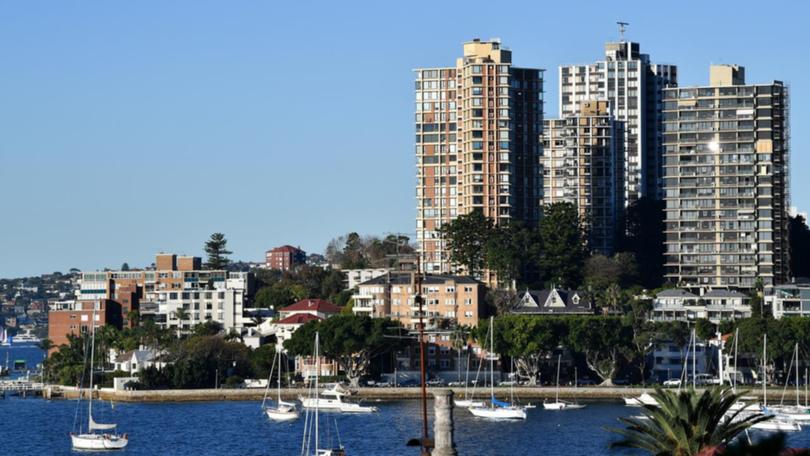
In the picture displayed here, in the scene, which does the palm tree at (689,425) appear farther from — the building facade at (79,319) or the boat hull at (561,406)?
the building facade at (79,319)

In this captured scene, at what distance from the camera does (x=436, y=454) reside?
129 feet

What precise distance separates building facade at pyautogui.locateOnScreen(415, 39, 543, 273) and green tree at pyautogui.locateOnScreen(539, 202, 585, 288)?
8.84 m

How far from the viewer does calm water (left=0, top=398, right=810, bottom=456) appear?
4304 inches

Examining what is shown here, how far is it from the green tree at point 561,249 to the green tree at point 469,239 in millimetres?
5981

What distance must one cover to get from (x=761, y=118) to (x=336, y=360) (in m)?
52.7

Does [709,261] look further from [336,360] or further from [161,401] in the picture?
[161,401]

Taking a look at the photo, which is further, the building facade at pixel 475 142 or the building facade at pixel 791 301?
the building facade at pixel 475 142

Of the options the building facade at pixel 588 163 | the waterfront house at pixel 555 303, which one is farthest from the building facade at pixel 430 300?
the building facade at pixel 588 163

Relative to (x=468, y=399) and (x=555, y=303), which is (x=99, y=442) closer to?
(x=468, y=399)

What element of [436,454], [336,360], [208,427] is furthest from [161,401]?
[436,454]

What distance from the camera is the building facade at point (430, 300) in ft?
527

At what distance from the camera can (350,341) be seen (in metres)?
147

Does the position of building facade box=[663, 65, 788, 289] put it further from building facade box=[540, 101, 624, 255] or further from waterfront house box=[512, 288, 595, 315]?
building facade box=[540, 101, 624, 255]

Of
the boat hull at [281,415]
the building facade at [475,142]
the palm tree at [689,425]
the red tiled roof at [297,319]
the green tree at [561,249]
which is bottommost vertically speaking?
the boat hull at [281,415]
